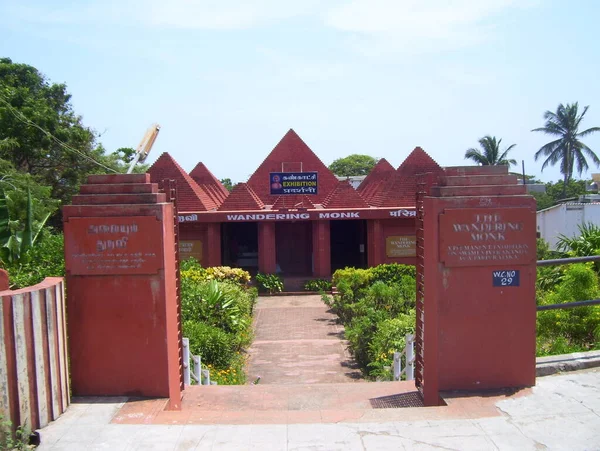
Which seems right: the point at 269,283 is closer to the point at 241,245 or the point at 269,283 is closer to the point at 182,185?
the point at 182,185

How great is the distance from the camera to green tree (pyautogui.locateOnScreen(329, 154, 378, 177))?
8531 centimetres

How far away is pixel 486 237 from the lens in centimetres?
625

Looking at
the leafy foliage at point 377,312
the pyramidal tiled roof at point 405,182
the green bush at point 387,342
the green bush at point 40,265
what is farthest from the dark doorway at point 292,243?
the green bush at point 387,342

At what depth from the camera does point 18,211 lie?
17594mm

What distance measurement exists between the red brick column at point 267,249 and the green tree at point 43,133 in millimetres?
9427

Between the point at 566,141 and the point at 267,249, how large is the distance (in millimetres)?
44934

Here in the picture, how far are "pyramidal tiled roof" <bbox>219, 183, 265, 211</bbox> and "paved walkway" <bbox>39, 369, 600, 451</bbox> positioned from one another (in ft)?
59.5

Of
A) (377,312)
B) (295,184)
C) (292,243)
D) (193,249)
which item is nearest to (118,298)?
(377,312)

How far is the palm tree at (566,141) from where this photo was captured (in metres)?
57.6

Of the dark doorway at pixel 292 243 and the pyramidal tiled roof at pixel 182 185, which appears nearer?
the pyramidal tiled roof at pixel 182 185

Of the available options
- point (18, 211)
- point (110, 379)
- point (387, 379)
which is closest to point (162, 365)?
point (110, 379)

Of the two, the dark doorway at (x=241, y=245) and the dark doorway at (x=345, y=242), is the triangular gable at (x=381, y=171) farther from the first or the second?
the dark doorway at (x=241, y=245)

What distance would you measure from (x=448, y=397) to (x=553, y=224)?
34.9 m

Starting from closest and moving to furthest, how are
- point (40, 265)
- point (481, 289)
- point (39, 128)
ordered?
point (481, 289)
point (40, 265)
point (39, 128)
